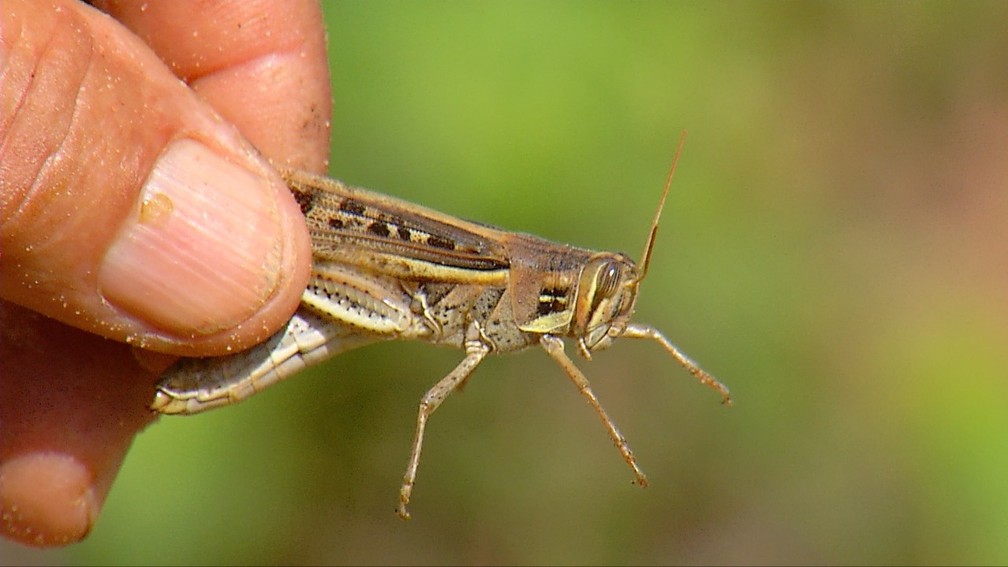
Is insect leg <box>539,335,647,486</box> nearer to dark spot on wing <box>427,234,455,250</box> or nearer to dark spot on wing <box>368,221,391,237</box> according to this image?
dark spot on wing <box>427,234,455,250</box>

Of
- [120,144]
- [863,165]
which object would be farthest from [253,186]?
[863,165]

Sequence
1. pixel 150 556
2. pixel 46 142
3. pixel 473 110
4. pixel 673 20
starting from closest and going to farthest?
pixel 46 142 < pixel 150 556 < pixel 473 110 < pixel 673 20

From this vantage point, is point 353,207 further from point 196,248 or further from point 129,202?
point 129,202

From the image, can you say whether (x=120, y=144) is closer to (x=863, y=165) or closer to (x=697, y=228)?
(x=697, y=228)

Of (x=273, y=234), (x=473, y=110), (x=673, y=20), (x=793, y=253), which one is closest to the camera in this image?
(x=273, y=234)

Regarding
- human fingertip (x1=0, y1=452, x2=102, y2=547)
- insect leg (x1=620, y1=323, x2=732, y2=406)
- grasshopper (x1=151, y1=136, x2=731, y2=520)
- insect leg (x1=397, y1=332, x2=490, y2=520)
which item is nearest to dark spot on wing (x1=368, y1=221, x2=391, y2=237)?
grasshopper (x1=151, y1=136, x2=731, y2=520)

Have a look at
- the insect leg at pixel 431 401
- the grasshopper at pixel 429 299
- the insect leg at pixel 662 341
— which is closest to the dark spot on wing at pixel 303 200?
the grasshopper at pixel 429 299

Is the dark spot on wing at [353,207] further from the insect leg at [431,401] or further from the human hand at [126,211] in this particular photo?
the insect leg at [431,401]
